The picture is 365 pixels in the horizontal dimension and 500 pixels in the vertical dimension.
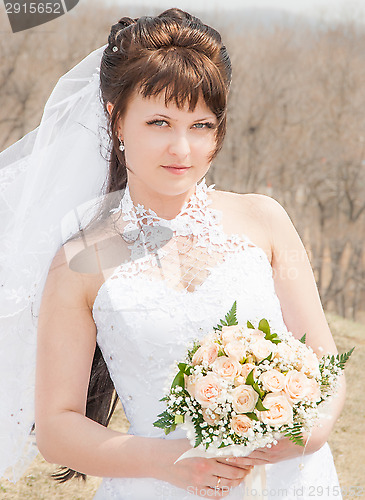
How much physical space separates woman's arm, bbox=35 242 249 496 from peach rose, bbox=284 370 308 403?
47cm

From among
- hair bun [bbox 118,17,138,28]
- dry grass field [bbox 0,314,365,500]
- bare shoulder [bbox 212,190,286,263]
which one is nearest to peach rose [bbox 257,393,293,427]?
bare shoulder [bbox 212,190,286,263]

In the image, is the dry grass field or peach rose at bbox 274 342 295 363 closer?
peach rose at bbox 274 342 295 363

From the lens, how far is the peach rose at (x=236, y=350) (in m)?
2.03

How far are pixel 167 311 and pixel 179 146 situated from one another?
0.70 meters

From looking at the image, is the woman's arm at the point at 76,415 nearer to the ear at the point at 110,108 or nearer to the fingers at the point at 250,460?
the fingers at the point at 250,460

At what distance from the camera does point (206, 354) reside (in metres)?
2.08

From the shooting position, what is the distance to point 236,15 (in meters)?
13.2

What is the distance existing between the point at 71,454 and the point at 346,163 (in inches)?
592

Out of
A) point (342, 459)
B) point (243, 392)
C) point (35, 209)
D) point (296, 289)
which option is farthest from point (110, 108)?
point (342, 459)

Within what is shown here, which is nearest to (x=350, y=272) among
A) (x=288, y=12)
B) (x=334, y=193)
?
(x=334, y=193)

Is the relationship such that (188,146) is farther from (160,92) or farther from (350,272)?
(350,272)

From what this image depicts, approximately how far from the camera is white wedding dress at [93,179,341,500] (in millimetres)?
2531

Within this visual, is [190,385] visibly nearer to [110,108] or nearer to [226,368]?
[226,368]

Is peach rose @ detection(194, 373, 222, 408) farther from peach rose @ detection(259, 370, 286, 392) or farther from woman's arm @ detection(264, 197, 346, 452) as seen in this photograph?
woman's arm @ detection(264, 197, 346, 452)
